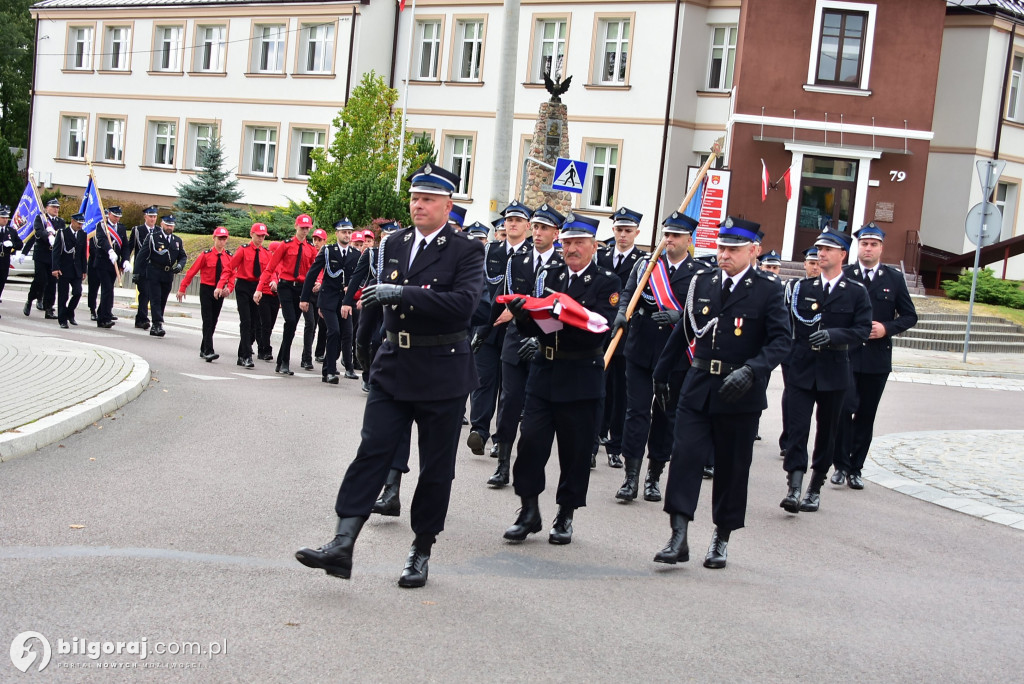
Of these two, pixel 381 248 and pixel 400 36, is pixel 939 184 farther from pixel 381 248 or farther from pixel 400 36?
pixel 381 248

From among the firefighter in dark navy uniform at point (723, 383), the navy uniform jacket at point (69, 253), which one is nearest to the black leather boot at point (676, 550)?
the firefighter in dark navy uniform at point (723, 383)

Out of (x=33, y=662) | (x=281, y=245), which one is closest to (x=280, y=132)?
(x=281, y=245)

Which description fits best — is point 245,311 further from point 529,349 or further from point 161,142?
point 161,142

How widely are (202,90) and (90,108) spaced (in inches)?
258

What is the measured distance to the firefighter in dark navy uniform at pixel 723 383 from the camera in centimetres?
719

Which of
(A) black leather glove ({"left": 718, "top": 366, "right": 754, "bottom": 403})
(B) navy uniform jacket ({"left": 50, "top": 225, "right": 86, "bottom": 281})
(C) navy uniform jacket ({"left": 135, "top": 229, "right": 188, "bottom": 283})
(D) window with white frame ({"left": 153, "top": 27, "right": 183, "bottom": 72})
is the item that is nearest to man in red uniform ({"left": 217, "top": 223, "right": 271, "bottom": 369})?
(C) navy uniform jacket ({"left": 135, "top": 229, "right": 188, "bottom": 283})

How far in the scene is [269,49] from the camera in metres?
44.0

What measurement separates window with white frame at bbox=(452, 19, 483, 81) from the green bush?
60.6 ft

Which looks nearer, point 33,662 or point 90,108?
point 33,662

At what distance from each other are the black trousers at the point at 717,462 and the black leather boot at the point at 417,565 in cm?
178

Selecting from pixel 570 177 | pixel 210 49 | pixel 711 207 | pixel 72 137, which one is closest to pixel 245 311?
pixel 570 177

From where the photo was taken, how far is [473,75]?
40.8m

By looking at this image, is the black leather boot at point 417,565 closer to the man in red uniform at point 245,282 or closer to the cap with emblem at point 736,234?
the cap with emblem at point 736,234

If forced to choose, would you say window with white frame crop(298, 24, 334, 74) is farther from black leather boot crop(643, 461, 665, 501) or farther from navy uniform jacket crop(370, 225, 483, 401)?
navy uniform jacket crop(370, 225, 483, 401)
